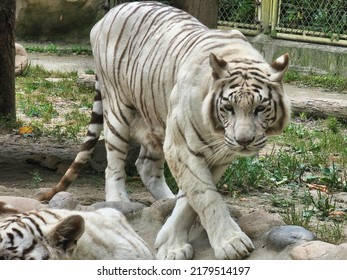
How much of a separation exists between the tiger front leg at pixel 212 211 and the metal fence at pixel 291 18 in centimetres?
878

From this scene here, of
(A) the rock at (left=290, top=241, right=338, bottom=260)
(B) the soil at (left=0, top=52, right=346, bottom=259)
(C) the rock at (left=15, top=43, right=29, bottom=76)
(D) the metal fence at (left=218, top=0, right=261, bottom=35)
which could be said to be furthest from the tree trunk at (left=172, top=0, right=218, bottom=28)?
(D) the metal fence at (left=218, top=0, right=261, bottom=35)

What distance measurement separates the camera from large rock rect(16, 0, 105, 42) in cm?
1664

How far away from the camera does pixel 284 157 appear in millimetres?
7598

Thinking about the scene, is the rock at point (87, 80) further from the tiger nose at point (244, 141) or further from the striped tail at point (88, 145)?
the tiger nose at point (244, 141)

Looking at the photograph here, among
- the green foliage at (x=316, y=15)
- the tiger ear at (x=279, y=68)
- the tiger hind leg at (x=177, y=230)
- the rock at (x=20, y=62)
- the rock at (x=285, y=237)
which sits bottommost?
the rock at (x=20, y=62)

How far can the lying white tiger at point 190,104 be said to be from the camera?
474cm

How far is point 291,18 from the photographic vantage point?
46.3 ft

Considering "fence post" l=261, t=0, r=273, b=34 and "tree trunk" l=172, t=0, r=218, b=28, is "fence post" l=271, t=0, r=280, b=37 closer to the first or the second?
"fence post" l=261, t=0, r=273, b=34

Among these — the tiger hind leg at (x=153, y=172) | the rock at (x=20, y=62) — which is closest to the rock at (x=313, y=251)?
the tiger hind leg at (x=153, y=172)

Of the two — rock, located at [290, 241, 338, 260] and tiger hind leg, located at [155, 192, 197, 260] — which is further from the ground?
rock, located at [290, 241, 338, 260]

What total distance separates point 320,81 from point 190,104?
8.33 m
